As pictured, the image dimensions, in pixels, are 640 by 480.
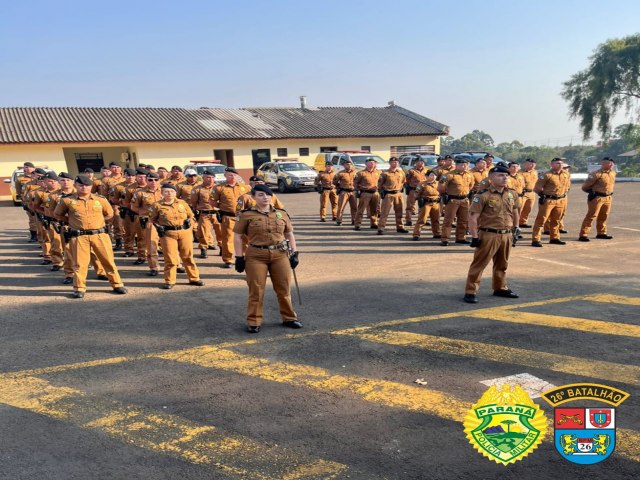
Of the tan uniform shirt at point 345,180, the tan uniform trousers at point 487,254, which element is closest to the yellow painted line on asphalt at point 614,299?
the tan uniform trousers at point 487,254

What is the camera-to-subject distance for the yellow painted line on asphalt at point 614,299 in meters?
6.76

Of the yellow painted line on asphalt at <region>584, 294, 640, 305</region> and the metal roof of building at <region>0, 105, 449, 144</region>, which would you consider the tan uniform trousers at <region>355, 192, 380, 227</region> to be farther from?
the metal roof of building at <region>0, 105, 449, 144</region>

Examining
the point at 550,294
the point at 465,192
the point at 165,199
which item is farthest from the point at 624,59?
the point at 165,199

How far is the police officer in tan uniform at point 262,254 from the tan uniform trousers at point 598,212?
857 centimetres

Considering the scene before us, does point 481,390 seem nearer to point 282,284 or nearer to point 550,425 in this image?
point 550,425

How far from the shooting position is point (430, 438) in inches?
142

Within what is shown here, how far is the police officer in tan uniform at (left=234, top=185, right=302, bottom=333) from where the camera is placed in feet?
19.2

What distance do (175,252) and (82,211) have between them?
1548 millimetres

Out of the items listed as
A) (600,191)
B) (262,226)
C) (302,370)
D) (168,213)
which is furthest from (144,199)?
(600,191)

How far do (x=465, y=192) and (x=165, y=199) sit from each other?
6.86m

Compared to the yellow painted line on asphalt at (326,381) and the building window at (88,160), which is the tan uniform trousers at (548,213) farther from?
the building window at (88,160)

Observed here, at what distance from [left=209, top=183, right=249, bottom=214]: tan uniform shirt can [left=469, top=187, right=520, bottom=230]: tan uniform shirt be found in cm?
468

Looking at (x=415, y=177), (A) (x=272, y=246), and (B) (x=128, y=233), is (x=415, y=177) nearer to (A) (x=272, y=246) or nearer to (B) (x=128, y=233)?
(B) (x=128, y=233)

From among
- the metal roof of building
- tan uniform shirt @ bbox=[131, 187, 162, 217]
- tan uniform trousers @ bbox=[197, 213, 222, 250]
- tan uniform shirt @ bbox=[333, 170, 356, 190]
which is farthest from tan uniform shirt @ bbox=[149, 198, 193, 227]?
the metal roof of building
